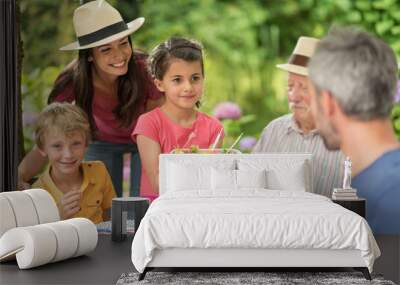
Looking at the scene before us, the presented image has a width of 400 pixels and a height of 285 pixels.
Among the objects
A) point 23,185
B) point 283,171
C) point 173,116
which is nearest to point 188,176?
point 283,171

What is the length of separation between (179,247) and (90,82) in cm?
322

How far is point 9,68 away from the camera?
6.74m

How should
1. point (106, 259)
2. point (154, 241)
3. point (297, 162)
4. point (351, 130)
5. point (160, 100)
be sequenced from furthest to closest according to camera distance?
point (160, 100) → point (297, 162) → point (106, 259) → point (154, 241) → point (351, 130)

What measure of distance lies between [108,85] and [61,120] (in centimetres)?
62

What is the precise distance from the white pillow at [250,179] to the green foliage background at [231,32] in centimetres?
129

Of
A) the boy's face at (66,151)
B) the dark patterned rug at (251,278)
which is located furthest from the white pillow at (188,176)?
the dark patterned rug at (251,278)

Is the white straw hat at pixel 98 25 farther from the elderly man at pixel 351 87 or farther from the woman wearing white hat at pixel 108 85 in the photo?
the elderly man at pixel 351 87

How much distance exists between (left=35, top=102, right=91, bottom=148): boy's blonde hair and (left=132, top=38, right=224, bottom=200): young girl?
0.56 metres

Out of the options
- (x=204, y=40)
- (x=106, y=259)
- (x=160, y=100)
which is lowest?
(x=106, y=259)

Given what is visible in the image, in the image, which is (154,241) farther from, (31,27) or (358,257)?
(31,27)

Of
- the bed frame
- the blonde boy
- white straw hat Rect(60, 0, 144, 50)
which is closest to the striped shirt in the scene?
the blonde boy

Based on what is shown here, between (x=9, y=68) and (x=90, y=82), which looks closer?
(x=9, y=68)

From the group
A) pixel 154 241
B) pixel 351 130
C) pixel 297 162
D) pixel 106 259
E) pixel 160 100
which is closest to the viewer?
pixel 351 130

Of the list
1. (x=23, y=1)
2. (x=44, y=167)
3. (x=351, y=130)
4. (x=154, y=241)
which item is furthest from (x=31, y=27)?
(x=351, y=130)
